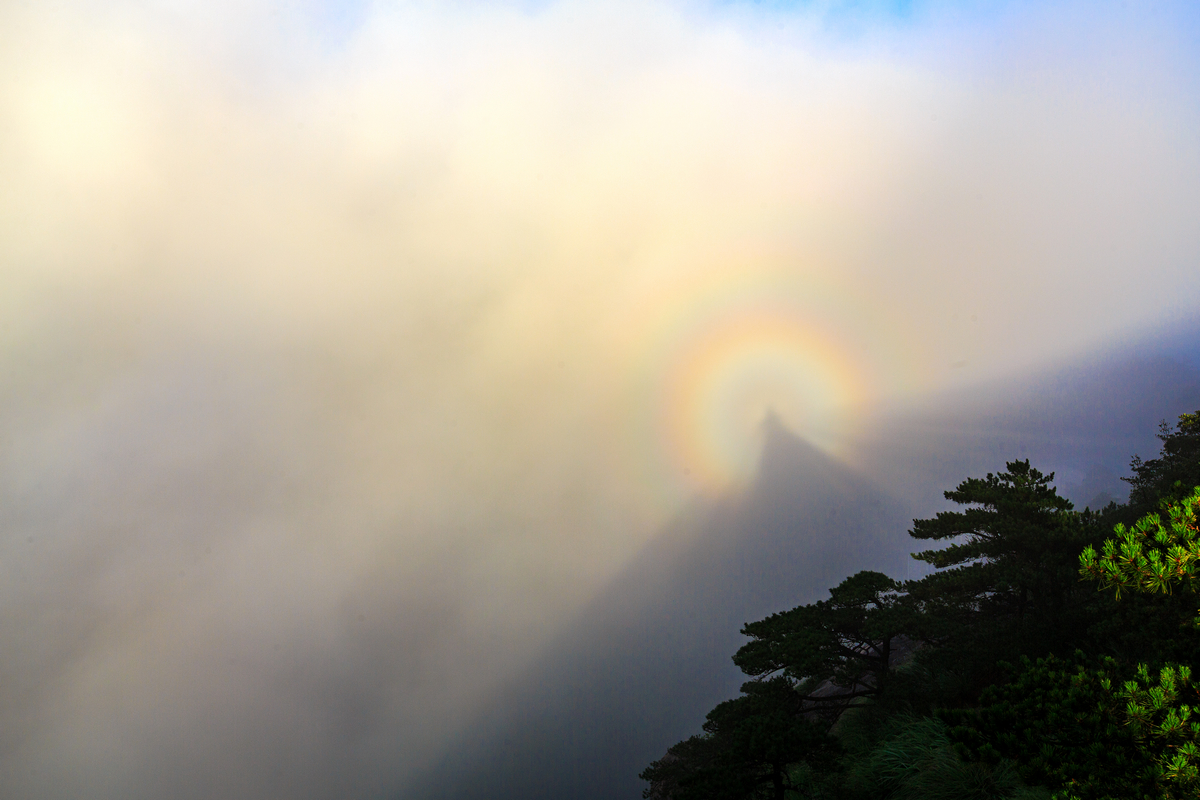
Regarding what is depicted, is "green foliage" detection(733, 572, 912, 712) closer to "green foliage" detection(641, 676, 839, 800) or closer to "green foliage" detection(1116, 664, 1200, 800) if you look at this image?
"green foliage" detection(641, 676, 839, 800)

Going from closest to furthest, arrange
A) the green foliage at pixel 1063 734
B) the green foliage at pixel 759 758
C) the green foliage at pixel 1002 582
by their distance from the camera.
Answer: the green foliage at pixel 1063 734 < the green foliage at pixel 759 758 < the green foliage at pixel 1002 582

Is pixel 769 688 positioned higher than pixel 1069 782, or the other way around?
pixel 769 688

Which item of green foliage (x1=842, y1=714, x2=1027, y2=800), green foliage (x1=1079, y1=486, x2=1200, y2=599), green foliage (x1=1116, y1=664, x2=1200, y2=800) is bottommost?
green foliage (x1=842, y1=714, x2=1027, y2=800)

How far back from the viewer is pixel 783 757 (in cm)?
2247

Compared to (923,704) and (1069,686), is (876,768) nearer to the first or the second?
(923,704)

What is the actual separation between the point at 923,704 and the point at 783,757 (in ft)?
30.3

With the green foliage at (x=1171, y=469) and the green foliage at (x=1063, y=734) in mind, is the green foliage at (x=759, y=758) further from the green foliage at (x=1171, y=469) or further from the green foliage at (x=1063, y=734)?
the green foliage at (x=1171, y=469)

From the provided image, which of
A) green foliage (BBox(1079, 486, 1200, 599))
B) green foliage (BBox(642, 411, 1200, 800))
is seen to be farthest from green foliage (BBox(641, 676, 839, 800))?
green foliage (BBox(1079, 486, 1200, 599))

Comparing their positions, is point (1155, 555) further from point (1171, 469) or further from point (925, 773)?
point (1171, 469)

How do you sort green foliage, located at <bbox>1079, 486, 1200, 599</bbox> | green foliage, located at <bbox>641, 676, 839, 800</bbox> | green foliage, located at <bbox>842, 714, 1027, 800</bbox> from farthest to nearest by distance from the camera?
green foliage, located at <bbox>641, 676, 839, 800</bbox> → green foliage, located at <bbox>842, 714, 1027, 800</bbox> → green foliage, located at <bbox>1079, 486, 1200, 599</bbox>

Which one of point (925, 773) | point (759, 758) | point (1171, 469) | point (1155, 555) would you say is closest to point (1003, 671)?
point (925, 773)

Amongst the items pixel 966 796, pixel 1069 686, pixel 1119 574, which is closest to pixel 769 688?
pixel 966 796

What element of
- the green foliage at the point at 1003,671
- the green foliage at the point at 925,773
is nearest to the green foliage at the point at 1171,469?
the green foliage at the point at 1003,671

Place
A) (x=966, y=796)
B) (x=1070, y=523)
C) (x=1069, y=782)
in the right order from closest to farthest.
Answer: (x=1069, y=782), (x=966, y=796), (x=1070, y=523)
